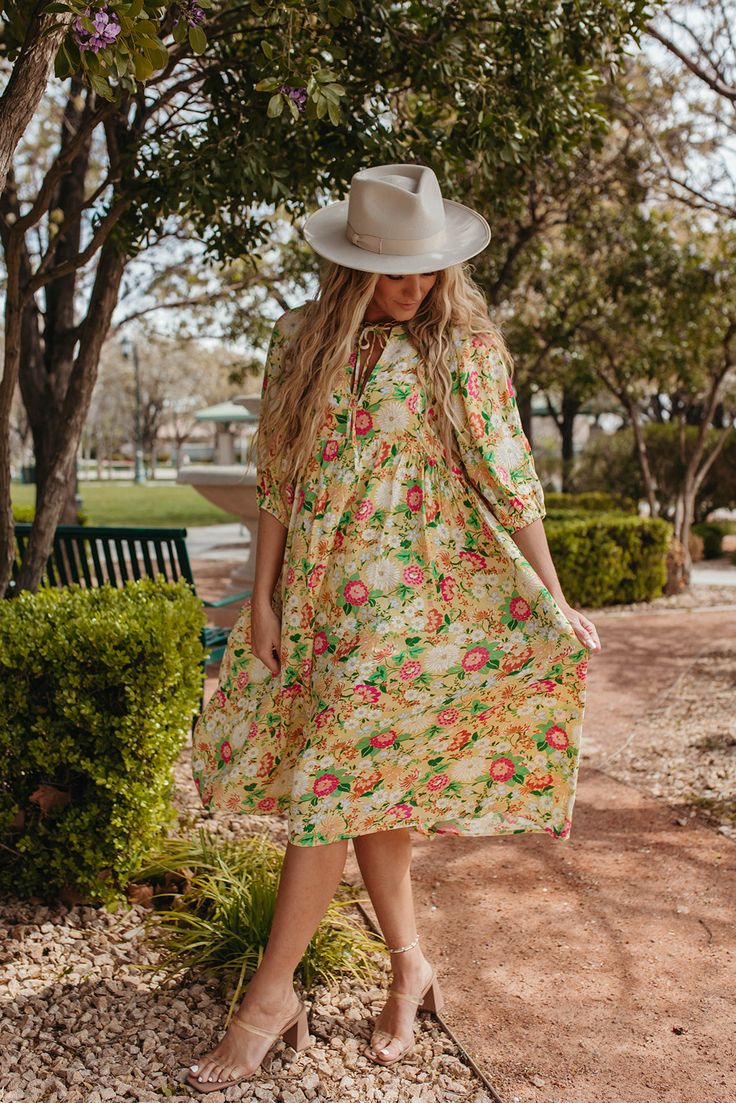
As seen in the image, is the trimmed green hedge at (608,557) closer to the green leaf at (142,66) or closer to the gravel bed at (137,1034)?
the gravel bed at (137,1034)

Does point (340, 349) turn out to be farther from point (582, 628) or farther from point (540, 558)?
point (582, 628)

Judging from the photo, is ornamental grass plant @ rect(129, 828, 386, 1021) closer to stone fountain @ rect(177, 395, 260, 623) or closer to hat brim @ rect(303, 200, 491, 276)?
hat brim @ rect(303, 200, 491, 276)

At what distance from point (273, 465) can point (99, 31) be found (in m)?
1.02

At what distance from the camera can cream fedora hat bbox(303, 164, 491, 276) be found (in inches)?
89.7

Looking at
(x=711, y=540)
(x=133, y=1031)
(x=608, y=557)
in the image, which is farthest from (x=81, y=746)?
(x=711, y=540)

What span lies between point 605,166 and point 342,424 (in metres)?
7.72

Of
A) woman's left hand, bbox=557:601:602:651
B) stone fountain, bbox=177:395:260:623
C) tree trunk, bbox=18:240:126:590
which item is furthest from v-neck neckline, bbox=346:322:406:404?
stone fountain, bbox=177:395:260:623

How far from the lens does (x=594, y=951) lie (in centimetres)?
301

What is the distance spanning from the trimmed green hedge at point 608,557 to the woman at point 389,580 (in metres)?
6.83

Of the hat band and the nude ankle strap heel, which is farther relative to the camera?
the nude ankle strap heel

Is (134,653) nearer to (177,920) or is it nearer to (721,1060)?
(177,920)

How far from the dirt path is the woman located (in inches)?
14.8

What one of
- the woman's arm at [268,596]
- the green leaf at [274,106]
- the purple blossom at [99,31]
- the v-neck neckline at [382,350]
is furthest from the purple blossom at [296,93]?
the woman's arm at [268,596]

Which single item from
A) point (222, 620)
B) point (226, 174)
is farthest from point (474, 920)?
point (222, 620)
